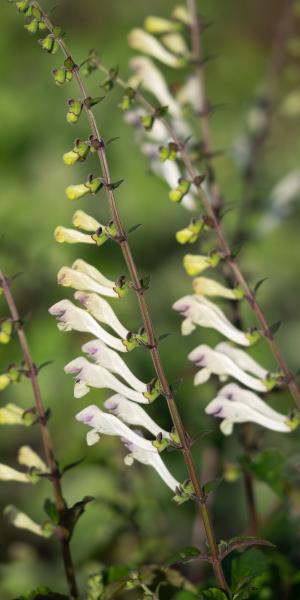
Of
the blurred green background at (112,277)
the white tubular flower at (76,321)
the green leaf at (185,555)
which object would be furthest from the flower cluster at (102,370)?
the blurred green background at (112,277)

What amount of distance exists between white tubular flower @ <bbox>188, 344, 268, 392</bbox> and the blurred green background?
38cm

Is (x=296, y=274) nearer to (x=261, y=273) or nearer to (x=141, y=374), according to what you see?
(x=261, y=273)

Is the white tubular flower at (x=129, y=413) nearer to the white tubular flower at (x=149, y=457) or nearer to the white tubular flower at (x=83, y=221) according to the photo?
the white tubular flower at (x=149, y=457)

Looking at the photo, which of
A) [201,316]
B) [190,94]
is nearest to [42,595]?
[201,316]

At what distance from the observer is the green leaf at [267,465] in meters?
1.66

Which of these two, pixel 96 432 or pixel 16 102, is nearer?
pixel 96 432

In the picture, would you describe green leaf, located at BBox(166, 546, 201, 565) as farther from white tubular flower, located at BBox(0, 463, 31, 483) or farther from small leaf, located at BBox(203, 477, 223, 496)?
white tubular flower, located at BBox(0, 463, 31, 483)

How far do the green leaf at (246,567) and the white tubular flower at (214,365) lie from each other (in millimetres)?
307

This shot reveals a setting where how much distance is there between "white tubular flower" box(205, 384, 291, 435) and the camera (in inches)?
60.9

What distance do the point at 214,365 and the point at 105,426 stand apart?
0.92ft

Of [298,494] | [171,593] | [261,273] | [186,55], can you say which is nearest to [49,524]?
[171,593]

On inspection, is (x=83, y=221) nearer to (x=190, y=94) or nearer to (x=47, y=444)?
(x=47, y=444)

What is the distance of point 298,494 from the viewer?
2053 mm

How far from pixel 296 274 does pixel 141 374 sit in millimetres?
1099
